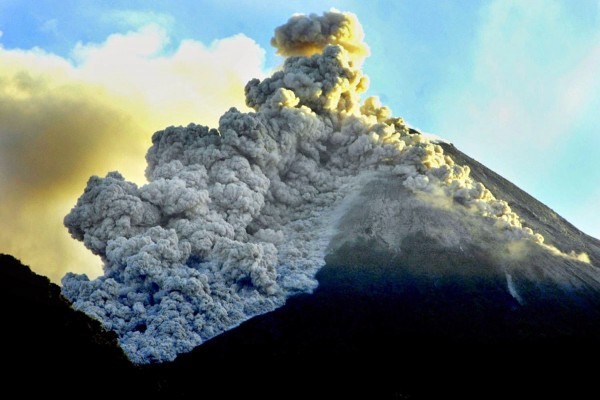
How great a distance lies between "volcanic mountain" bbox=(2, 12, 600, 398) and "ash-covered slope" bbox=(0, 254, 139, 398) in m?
0.31

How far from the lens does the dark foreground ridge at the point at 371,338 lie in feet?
73.3

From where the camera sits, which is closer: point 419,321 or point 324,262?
point 419,321

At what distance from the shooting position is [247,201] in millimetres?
45938

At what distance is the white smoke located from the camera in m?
37.2

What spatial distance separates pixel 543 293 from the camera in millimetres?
44656

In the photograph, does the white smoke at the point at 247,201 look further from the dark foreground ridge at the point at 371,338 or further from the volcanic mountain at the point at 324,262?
the dark foreground ridge at the point at 371,338

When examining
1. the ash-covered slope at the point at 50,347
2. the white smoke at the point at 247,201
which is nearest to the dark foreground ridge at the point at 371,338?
the ash-covered slope at the point at 50,347

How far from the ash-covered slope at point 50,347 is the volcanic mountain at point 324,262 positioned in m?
0.31

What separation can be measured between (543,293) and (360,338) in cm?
1409

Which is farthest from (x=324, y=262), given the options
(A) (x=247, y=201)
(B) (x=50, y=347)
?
(B) (x=50, y=347)

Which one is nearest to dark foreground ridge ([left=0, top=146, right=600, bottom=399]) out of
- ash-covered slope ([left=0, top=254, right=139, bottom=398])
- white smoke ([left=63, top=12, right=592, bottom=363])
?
ash-covered slope ([left=0, top=254, right=139, bottom=398])

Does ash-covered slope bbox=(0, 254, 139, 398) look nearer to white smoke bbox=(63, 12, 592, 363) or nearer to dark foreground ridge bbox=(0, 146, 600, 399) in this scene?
dark foreground ridge bbox=(0, 146, 600, 399)

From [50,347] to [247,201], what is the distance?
24.9 metres

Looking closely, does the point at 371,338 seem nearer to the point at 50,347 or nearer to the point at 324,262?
the point at 324,262
